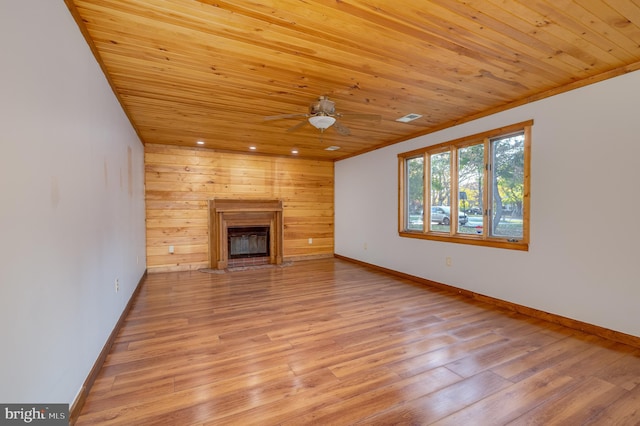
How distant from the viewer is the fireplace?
5.93 m

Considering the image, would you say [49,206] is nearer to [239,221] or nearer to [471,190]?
[471,190]

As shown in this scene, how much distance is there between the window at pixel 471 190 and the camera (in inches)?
132

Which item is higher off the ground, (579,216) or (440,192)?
(440,192)

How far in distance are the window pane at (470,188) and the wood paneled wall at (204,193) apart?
3418 millimetres

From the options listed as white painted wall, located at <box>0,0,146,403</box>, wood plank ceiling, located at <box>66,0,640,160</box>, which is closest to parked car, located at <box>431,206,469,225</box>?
wood plank ceiling, located at <box>66,0,640,160</box>

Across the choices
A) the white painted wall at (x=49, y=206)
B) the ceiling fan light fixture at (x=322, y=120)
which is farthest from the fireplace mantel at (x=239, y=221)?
the ceiling fan light fixture at (x=322, y=120)

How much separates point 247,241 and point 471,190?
432 cm

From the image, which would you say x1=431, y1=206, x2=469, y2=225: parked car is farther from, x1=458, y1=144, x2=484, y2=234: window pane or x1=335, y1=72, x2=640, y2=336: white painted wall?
x1=335, y1=72, x2=640, y2=336: white painted wall

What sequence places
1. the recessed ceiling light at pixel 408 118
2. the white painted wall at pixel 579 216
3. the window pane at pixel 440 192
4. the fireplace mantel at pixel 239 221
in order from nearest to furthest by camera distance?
the white painted wall at pixel 579 216 → the recessed ceiling light at pixel 408 118 → the window pane at pixel 440 192 → the fireplace mantel at pixel 239 221

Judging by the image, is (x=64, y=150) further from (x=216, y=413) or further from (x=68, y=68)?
(x=216, y=413)

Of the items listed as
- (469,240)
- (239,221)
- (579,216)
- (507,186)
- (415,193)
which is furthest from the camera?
(239,221)

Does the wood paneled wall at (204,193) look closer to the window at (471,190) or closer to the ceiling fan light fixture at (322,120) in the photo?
the window at (471,190)

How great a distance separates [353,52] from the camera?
2.25 m

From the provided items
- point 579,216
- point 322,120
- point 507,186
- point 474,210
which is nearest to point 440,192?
point 474,210
